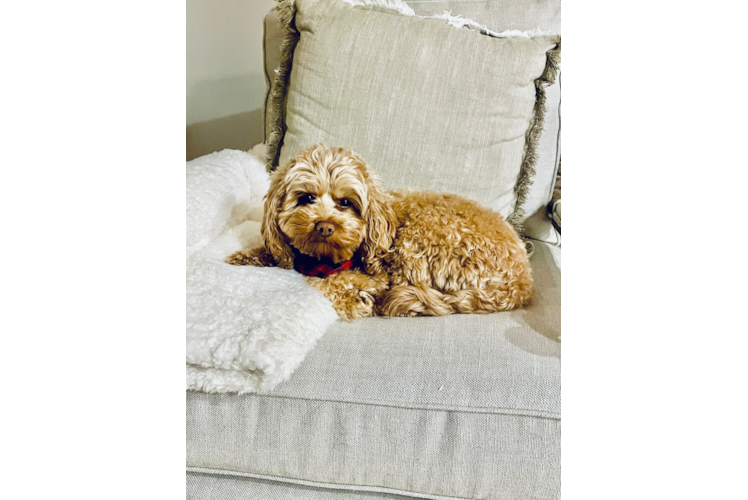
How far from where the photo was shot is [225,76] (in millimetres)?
1516

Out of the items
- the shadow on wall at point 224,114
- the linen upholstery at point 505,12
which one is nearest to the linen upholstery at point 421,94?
the linen upholstery at point 505,12

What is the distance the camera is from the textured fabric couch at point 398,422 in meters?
0.65

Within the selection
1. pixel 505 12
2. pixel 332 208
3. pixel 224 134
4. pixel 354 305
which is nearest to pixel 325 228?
pixel 332 208

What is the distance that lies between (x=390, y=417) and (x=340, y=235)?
0.98ft

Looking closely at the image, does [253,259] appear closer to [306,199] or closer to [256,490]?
[306,199]

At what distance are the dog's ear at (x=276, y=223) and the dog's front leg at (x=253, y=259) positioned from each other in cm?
4

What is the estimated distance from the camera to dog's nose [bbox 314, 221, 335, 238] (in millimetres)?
797

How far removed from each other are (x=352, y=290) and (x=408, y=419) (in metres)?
0.25

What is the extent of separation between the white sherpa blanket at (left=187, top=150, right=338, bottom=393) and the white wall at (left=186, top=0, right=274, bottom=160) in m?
0.55
